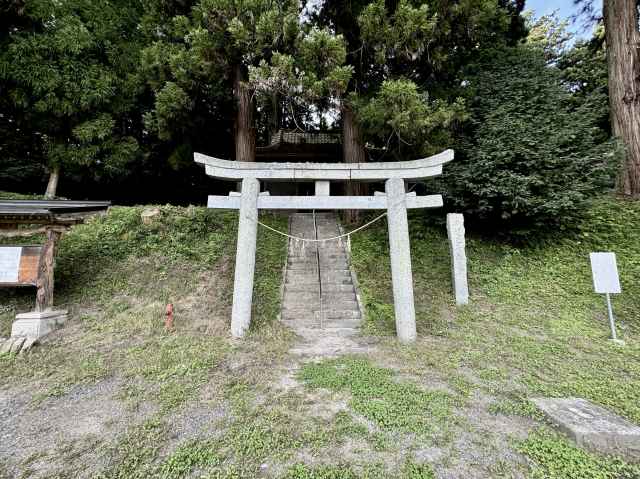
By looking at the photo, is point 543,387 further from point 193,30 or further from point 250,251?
point 193,30

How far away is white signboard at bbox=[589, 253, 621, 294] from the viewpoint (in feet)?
16.9

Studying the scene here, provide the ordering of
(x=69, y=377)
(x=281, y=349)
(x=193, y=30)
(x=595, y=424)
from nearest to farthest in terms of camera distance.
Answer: (x=595, y=424), (x=69, y=377), (x=281, y=349), (x=193, y=30)

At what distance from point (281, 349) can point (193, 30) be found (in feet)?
23.4

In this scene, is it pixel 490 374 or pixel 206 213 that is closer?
pixel 490 374

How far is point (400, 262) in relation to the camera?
5332mm

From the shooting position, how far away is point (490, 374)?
3.91m

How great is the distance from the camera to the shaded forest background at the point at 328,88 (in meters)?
6.71

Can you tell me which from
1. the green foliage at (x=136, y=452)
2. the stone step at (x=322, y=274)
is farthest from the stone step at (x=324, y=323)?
the green foliage at (x=136, y=452)

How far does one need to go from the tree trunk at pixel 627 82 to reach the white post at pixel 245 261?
10.1m

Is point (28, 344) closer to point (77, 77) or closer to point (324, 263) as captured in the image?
point (324, 263)

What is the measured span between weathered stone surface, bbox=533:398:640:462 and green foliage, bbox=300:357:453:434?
0.98 metres

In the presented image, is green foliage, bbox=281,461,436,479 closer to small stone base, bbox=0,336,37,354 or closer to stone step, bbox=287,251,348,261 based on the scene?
small stone base, bbox=0,336,37,354

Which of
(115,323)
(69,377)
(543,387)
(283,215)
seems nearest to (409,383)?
(543,387)

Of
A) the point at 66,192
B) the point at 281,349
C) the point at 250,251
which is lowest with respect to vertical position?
the point at 281,349
